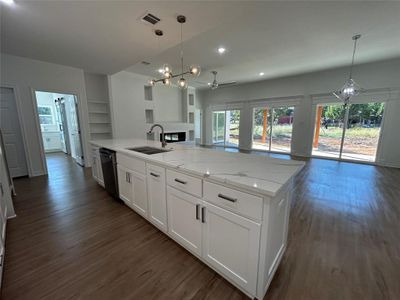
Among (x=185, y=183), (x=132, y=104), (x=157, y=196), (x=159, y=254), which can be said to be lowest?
(x=159, y=254)

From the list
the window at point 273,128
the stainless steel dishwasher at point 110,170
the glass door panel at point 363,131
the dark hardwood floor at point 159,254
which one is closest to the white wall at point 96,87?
the stainless steel dishwasher at point 110,170

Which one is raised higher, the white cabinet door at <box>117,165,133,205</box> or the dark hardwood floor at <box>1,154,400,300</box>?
the white cabinet door at <box>117,165,133,205</box>

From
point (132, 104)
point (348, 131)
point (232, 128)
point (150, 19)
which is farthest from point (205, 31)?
→ point (232, 128)

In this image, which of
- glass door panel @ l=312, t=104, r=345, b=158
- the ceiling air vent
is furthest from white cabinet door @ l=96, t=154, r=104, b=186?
glass door panel @ l=312, t=104, r=345, b=158

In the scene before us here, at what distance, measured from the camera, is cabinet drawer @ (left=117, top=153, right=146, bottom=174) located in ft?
6.63

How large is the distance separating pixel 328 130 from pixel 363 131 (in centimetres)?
88

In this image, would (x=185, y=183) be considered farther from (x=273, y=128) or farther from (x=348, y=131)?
(x=273, y=128)

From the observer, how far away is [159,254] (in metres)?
1.69

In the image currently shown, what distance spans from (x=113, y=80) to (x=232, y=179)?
5398mm

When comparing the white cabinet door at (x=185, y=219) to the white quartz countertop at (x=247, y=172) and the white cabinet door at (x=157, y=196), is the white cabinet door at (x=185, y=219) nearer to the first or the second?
the white cabinet door at (x=157, y=196)

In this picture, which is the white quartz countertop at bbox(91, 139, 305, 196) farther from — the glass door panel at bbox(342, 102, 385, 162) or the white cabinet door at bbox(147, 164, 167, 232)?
the glass door panel at bbox(342, 102, 385, 162)

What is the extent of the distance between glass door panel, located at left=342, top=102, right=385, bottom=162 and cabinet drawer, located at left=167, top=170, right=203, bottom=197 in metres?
6.37

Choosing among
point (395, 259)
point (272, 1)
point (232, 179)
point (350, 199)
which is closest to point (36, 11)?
point (272, 1)

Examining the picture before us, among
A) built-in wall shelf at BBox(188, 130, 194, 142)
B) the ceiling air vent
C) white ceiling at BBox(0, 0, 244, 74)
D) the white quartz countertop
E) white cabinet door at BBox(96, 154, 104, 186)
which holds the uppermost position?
white ceiling at BBox(0, 0, 244, 74)
